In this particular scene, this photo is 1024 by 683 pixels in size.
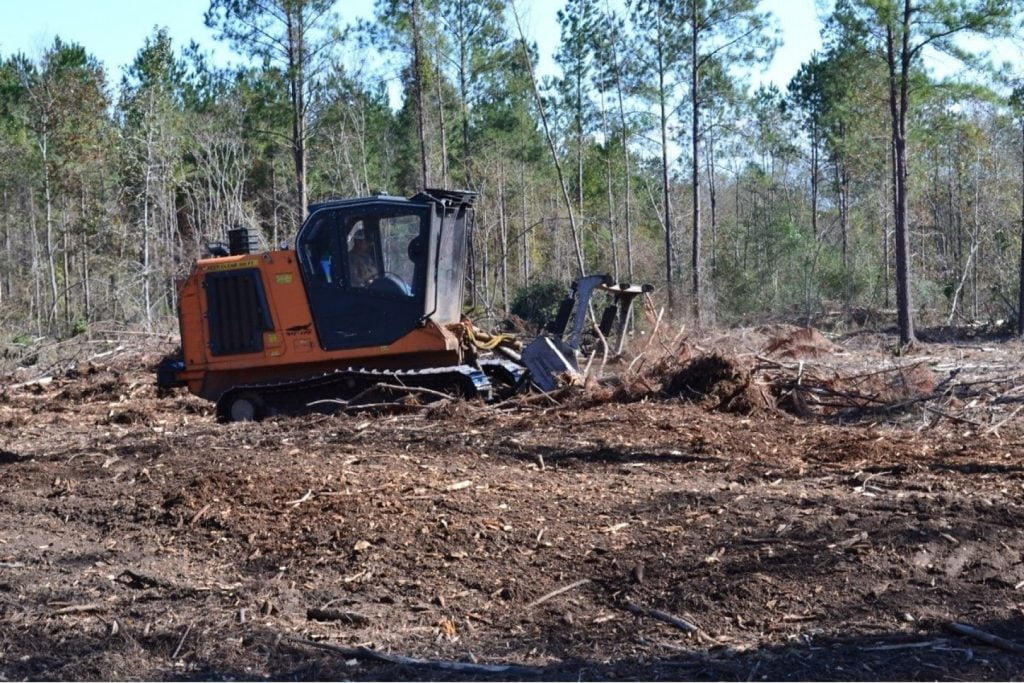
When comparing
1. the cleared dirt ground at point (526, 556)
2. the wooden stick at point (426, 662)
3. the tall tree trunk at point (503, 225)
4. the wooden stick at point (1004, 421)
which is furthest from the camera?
the tall tree trunk at point (503, 225)

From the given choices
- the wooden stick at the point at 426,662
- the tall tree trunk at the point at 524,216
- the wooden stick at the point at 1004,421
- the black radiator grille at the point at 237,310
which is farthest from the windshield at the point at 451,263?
the tall tree trunk at the point at 524,216

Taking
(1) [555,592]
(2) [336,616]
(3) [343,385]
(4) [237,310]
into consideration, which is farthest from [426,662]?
(4) [237,310]

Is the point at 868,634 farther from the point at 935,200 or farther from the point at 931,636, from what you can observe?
the point at 935,200

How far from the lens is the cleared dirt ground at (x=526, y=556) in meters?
5.16

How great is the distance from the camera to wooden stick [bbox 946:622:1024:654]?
4977 millimetres

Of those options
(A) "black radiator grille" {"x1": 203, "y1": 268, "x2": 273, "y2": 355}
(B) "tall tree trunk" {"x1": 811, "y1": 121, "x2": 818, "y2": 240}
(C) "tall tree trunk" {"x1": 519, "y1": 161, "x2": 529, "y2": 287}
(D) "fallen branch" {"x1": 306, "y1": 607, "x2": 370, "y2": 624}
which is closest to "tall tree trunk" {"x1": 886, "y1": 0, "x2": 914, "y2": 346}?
(C) "tall tree trunk" {"x1": 519, "y1": 161, "x2": 529, "y2": 287}

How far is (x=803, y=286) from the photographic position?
34.3m

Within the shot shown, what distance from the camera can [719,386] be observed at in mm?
11633

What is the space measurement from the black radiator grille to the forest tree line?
14659mm

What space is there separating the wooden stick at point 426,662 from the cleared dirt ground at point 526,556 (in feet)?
0.13

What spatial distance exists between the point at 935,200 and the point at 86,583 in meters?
36.5

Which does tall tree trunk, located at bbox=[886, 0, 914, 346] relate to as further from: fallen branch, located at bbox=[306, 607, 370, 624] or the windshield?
fallen branch, located at bbox=[306, 607, 370, 624]

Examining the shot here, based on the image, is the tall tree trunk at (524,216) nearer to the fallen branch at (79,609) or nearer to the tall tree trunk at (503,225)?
the tall tree trunk at (503,225)

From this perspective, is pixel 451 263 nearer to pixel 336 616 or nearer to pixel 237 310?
pixel 237 310
